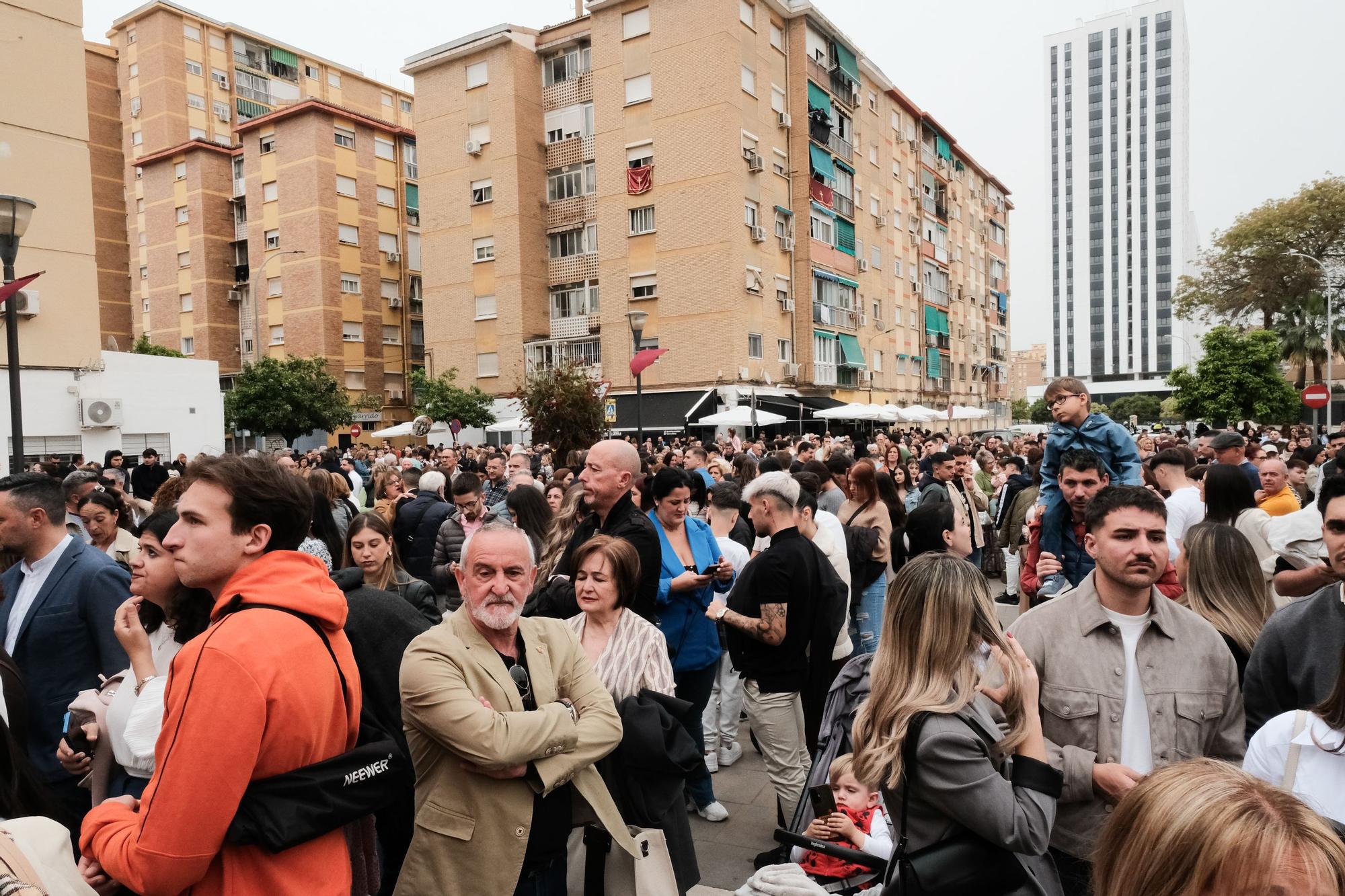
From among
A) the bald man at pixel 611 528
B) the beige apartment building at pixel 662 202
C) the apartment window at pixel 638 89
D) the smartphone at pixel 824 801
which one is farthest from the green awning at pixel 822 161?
the smartphone at pixel 824 801

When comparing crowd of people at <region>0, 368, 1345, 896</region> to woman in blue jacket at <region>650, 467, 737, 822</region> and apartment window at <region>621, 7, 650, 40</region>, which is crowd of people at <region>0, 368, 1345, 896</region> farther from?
apartment window at <region>621, 7, 650, 40</region>

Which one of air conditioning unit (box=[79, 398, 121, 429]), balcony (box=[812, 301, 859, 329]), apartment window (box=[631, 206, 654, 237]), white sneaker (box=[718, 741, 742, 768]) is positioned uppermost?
apartment window (box=[631, 206, 654, 237])

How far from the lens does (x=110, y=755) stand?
2.73 m

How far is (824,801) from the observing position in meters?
3.02

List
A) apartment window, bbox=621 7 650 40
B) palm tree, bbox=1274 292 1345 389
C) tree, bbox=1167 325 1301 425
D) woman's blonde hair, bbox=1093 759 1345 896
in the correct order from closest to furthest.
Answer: woman's blonde hair, bbox=1093 759 1345 896 < apartment window, bbox=621 7 650 40 < tree, bbox=1167 325 1301 425 < palm tree, bbox=1274 292 1345 389

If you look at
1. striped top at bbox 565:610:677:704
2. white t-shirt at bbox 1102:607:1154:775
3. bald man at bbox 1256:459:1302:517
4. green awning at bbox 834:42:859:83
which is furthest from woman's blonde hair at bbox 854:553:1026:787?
green awning at bbox 834:42:859:83

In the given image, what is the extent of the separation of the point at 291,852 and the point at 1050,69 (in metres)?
154

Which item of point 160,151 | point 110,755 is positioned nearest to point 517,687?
point 110,755

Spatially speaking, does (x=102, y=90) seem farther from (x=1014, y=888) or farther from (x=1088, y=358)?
(x=1088, y=358)

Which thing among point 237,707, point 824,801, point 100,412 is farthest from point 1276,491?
point 100,412

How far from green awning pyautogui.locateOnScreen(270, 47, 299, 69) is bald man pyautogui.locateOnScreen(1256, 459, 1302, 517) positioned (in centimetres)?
6375

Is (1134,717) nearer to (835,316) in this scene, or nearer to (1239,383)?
(835,316)

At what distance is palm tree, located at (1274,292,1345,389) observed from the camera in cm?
3869

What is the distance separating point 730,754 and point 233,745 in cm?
472
